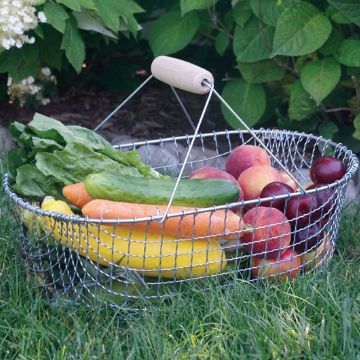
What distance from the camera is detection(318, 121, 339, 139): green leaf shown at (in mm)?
3115

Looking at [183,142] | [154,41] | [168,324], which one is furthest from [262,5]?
[168,324]

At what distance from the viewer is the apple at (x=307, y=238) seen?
6.85ft

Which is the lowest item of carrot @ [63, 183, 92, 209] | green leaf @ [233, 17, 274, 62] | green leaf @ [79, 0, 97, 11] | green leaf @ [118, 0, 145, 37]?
carrot @ [63, 183, 92, 209]

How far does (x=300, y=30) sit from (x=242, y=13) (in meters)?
0.32

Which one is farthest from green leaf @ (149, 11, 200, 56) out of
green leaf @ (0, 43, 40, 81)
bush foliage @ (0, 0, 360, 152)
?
green leaf @ (0, 43, 40, 81)

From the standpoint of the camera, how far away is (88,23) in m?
3.04

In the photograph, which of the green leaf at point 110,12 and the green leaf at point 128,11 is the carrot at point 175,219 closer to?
the green leaf at point 110,12

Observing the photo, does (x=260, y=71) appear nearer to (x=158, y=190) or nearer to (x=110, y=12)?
(x=110, y=12)

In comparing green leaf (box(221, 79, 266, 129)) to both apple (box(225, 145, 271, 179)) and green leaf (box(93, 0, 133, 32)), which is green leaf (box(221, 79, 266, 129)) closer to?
green leaf (box(93, 0, 133, 32))

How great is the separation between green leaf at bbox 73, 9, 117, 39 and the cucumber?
1188 mm

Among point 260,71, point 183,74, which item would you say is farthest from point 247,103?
point 183,74

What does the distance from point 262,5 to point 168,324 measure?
57.0 inches

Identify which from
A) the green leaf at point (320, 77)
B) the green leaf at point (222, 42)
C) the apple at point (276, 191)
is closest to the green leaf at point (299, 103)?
the green leaf at point (320, 77)

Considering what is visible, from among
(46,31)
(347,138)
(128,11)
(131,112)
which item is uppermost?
(128,11)
